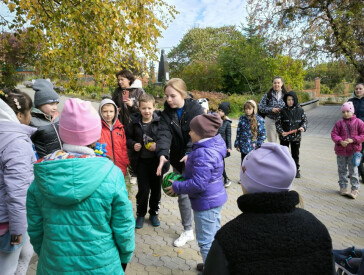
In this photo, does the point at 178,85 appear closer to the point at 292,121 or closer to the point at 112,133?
the point at 112,133

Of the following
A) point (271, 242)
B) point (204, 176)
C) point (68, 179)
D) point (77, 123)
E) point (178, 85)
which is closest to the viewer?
point (271, 242)

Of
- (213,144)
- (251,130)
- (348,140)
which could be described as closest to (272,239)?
(213,144)

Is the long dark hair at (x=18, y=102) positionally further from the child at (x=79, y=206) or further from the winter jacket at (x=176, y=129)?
the winter jacket at (x=176, y=129)

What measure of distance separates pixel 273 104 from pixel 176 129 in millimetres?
3980

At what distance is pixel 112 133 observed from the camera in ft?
12.7

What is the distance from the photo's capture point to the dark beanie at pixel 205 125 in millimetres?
2840

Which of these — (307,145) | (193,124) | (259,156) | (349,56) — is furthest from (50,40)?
(349,56)

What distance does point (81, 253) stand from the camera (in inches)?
70.4

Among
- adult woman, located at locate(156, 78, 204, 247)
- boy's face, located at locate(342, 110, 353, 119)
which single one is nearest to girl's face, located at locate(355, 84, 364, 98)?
boy's face, located at locate(342, 110, 353, 119)

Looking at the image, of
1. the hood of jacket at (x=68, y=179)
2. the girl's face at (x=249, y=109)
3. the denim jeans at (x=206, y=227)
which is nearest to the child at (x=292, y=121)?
the girl's face at (x=249, y=109)

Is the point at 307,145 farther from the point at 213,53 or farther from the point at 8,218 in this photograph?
the point at 213,53

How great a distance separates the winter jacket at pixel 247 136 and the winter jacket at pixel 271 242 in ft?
14.9

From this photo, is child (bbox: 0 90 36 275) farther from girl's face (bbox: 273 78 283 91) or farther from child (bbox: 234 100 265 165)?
girl's face (bbox: 273 78 283 91)

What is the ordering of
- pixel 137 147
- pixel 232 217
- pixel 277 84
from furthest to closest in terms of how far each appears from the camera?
pixel 277 84 < pixel 232 217 < pixel 137 147
